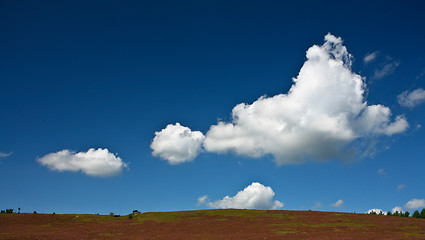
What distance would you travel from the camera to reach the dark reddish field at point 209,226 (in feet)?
140

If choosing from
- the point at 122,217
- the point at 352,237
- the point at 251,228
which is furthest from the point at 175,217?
the point at 352,237

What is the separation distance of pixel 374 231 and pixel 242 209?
114ft

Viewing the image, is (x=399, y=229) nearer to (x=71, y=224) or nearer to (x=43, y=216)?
A: (x=71, y=224)

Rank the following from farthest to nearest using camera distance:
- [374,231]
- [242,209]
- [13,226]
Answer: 1. [242,209]
2. [13,226]
3. [374,231]

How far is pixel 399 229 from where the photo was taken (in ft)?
157

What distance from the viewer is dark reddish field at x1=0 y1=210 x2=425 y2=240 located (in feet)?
140

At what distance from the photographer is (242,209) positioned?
246 feet

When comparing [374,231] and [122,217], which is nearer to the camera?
[374,231]

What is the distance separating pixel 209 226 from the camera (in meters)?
52.8

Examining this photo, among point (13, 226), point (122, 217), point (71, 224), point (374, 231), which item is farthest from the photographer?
point (122, 217)

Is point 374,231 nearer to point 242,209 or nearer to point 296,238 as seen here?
point 296,238

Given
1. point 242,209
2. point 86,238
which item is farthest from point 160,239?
point 242,209

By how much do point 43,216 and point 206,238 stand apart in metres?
39.3

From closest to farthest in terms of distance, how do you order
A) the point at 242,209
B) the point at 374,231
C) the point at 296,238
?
the point at 296,238 < the point at 374,231 < the point at 242,209
